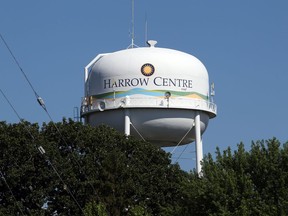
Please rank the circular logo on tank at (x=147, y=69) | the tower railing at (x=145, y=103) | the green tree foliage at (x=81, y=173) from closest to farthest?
1. the green tree foliage at (x=81, y=173)
2. the tower railing at (x=145, y=103)
3. the circular logo on tank at (x=147, y=69)

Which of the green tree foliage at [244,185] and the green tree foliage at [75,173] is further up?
the green tree foliage at [75,173]

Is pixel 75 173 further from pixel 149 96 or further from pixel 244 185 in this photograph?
pixel 244 185

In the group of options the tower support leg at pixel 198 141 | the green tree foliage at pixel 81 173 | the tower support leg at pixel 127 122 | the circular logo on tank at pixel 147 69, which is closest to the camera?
the green tree foliage at pixel 81 173

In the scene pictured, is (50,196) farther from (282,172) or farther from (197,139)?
(282,172)

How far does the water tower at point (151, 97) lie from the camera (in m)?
62.2

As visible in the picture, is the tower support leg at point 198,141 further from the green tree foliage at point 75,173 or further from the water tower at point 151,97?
the green tree foliage at point 75,173

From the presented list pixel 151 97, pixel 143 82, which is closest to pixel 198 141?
pixel 151 97

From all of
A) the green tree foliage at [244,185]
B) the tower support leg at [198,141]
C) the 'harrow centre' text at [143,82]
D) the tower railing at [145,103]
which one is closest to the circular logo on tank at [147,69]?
the 'harrow centre' text at [143,82]

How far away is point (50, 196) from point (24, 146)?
300 centimetres

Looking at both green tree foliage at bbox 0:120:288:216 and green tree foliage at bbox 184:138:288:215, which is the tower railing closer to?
green tree foliage at bbox 0:120:288:216

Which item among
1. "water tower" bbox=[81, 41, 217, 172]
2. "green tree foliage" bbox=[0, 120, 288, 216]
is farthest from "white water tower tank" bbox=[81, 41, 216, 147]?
"green tree foliage" bbox=[0, 120, 288, 216]

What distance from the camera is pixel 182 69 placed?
63562mm

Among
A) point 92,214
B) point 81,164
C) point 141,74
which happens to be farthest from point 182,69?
point 92,214

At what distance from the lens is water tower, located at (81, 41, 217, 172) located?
62.2 m
